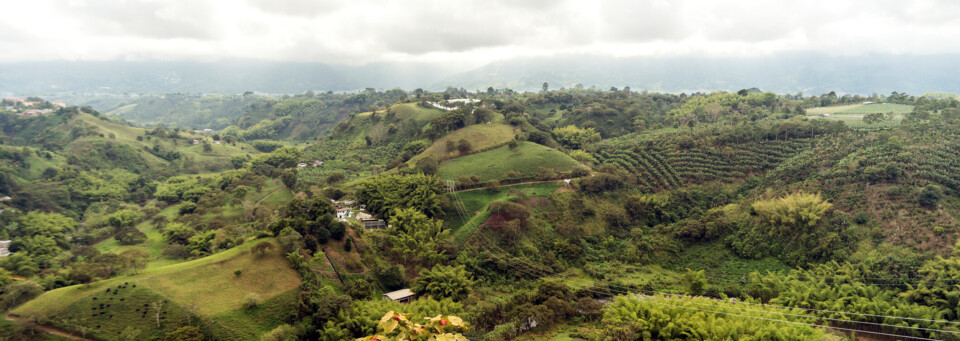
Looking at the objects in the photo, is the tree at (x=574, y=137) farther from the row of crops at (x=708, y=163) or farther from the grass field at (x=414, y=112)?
the grass field at (x=414, y=112)

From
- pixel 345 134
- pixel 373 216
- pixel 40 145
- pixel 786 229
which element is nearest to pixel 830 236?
pixel 786 229

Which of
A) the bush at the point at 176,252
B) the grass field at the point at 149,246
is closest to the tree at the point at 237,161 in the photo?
the grass field at the point at 149,246

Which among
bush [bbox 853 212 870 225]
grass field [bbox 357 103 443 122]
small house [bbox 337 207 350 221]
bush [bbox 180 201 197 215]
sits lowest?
bush [bbox 180 201 197 215]

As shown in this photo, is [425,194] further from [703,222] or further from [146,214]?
[146,214]

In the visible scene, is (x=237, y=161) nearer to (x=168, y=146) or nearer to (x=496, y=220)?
(x=168, y=146)

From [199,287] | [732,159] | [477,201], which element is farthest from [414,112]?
[199,287]

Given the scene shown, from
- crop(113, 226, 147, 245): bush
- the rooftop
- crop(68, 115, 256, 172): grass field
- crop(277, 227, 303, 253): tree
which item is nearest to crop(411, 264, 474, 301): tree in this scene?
the rooftop

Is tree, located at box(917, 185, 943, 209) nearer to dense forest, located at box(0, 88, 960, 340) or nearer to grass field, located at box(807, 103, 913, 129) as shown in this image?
dense forest, located at box(0, 88, 960, 340)
